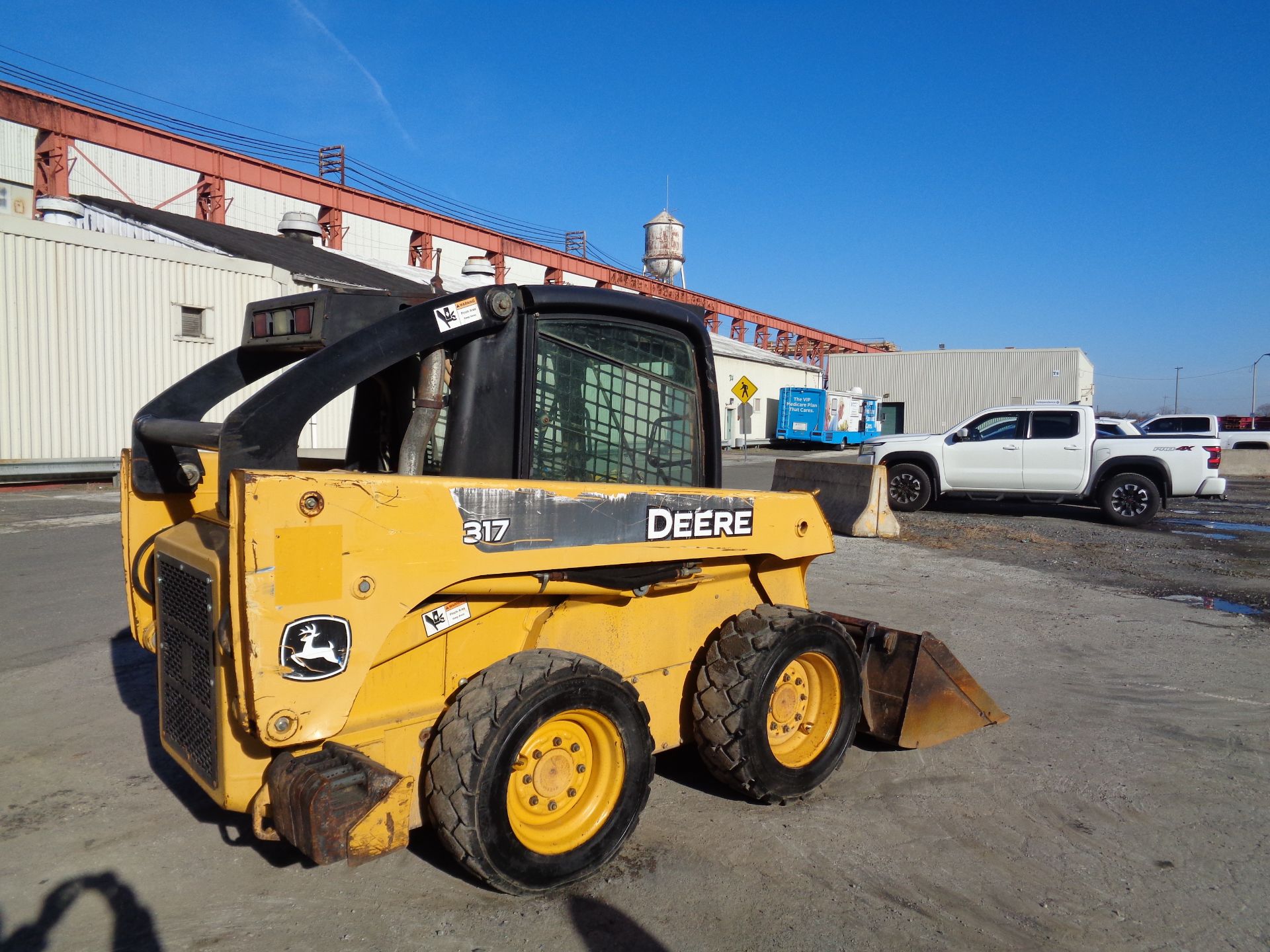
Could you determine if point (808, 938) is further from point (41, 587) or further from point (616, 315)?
point (41, 587)

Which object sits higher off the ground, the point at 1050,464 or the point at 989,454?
the point at 989,454

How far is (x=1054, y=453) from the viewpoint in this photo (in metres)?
15.5

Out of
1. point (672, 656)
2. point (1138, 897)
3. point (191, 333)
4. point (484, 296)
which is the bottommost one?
point (1138, 897)

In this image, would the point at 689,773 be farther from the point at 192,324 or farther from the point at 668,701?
the point at 192,324

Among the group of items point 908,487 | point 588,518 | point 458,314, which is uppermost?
point 458,314

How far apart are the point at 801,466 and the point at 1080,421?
5227mm

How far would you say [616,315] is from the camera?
3.60 metres

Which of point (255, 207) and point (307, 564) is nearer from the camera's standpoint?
point (307, 564)

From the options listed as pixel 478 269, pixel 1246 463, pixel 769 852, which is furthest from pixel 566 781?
pixel 1246 463

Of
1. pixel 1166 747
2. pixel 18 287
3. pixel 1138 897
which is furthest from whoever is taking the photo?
pixel 18 287

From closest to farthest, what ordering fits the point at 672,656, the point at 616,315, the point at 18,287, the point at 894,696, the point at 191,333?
1. the point at 616,315
2. the point at 672,656
3. the point at 894,696
4. the point at 18,287
5. the point at 191,333

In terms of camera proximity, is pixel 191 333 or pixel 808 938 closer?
pixel 808 938

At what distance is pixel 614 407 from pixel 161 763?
2.90 m

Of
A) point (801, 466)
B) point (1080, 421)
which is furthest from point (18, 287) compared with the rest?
point (1080, 421)
